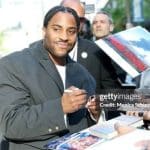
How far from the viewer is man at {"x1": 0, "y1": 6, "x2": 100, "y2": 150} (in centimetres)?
231

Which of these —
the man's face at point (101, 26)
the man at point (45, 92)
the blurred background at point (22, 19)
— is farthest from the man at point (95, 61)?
the man at point (45, 92)

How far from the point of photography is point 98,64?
14.0ft

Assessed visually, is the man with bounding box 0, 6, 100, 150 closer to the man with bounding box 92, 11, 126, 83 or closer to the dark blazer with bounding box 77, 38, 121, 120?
the dark blazer with bounding box 77, 38, 121, 120

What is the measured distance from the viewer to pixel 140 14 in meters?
34.7

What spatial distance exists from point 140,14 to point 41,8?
30137mm

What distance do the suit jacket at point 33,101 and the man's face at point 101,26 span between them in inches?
116

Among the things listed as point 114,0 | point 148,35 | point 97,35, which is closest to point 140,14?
point 114,0

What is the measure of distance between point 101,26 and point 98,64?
146 centimetres

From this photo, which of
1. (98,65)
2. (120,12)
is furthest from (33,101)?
(120,12)

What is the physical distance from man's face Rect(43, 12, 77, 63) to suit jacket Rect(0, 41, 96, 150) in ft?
0.23

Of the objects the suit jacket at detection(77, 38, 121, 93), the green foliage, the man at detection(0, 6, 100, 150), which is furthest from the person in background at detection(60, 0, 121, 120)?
the green foliage

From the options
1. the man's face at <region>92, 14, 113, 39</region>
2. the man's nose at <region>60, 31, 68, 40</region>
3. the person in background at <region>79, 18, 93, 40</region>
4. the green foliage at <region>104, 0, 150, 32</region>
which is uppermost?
the man's nose at <region>60, 31, 68, 40</region>

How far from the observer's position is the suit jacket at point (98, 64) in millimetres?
4242

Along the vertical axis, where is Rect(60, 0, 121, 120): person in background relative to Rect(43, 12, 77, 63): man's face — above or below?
below
